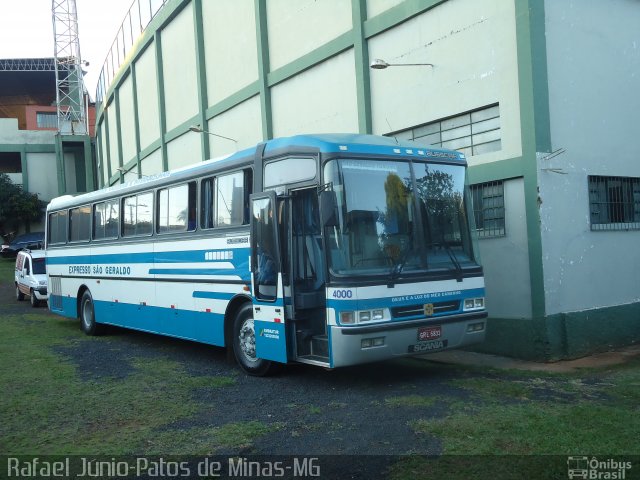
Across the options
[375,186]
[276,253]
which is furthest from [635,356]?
[276,253]

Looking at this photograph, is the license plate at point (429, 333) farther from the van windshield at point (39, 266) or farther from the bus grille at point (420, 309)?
the van windshield at point (39, 266)

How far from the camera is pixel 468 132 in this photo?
11.4 meters

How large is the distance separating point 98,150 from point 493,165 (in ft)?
116

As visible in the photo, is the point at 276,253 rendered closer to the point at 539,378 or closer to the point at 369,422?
the point at 369,422

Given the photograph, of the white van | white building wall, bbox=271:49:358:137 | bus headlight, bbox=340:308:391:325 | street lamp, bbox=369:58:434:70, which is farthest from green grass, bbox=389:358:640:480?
the white van

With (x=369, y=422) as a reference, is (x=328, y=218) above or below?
above

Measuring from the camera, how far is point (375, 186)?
8047 mm

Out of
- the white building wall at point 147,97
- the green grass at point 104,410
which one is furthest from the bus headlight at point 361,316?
the white building wall at point 147,97

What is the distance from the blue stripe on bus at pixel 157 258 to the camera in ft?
30.7

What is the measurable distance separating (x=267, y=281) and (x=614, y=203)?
6113mm

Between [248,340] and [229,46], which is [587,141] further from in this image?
[229,46]

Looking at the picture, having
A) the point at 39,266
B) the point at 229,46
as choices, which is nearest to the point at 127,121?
the point at 39,266

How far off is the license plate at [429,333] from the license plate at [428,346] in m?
0.06

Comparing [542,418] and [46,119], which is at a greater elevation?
[46,119]
